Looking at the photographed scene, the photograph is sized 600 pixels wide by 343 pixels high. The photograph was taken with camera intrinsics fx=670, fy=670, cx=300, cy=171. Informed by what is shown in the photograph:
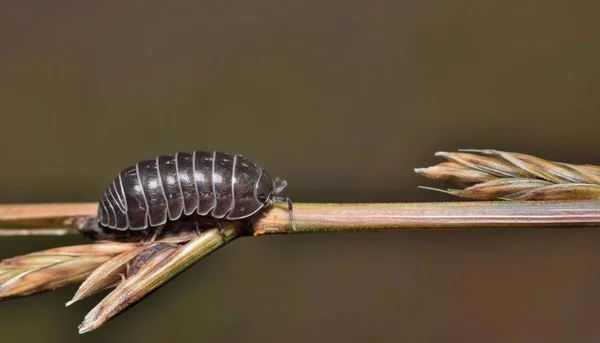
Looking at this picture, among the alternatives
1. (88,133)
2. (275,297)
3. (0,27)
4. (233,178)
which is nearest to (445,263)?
(275,297)

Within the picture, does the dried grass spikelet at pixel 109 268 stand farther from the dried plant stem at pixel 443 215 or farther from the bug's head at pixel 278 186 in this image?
the bug's head at pixel 278 186

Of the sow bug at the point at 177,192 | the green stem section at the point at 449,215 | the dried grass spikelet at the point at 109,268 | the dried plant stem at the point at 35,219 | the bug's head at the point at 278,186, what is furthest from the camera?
the bug's head at the point at 278,186

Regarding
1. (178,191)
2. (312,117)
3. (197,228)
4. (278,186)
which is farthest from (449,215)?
(312,117)

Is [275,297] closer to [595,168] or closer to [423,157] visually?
[423,157]

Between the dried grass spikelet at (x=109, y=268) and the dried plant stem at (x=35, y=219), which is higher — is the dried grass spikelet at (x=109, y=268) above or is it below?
below

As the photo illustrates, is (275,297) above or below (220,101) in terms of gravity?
below

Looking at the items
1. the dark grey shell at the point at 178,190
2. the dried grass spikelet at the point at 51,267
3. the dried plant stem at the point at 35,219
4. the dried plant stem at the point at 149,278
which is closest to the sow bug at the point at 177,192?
the dark grey shell at the point at 178,190

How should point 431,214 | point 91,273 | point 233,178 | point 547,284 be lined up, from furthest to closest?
1. point 547,284
2. point 233,178
3. point 91,273
4. point 431,214
